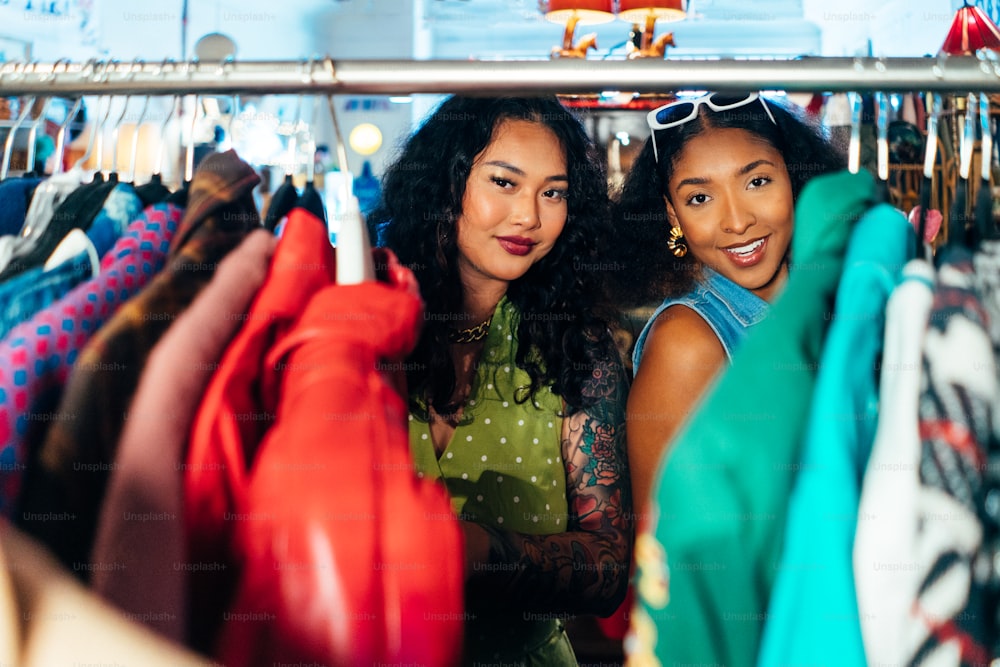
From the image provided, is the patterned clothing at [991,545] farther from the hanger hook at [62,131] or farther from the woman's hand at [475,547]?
the hanger hook at [62,131]

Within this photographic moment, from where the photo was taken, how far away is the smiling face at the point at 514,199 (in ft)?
5.30

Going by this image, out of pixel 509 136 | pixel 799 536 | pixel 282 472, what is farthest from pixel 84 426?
pixel 509 136

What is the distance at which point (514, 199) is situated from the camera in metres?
1.62

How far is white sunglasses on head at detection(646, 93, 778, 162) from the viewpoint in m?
1.61

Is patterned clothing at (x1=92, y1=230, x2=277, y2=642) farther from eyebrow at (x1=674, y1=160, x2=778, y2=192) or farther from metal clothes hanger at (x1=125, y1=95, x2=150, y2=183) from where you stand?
eyebrow at (x1=674, y1=160, x2=778, y2=192)

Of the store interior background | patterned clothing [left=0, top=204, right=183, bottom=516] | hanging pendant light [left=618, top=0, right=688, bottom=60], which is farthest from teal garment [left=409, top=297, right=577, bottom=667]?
the store interior background

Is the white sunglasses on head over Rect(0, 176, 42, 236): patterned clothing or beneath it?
over

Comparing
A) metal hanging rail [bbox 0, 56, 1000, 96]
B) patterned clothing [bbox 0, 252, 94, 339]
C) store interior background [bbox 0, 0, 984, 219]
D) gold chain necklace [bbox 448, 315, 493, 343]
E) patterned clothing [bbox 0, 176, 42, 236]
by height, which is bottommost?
gold chain necklace [bbox 448, 315, 493, 343]

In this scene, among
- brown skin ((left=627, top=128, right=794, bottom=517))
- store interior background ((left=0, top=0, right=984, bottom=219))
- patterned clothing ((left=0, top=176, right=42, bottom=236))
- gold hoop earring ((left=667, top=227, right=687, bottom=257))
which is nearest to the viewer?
patterned clothing ((left=0, top=176, right=42, bottom=236))

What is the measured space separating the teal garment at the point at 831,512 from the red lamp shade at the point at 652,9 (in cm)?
392

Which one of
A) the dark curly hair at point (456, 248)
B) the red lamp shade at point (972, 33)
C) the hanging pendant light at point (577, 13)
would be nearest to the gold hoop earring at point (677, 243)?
the dark curly hair at point (456, 248)

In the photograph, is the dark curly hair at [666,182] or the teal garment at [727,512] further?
the dark curly hair at [666,182]

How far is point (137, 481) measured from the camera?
670 millimetres

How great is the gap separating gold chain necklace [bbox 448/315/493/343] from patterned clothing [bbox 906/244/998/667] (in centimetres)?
102
